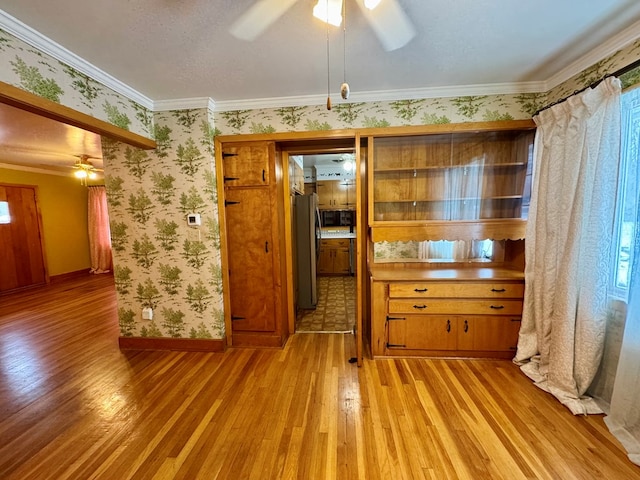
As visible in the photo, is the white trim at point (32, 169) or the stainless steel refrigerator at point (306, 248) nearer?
the stainless steel refrigerator at point (306, 248)

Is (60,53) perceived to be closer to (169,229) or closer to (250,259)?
(169,229)

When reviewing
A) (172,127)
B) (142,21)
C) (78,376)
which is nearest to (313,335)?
(78,376)

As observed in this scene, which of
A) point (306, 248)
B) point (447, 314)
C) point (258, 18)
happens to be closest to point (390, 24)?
point (258, 18)

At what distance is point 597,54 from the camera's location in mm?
1809

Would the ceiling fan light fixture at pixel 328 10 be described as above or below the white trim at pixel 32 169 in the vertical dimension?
below

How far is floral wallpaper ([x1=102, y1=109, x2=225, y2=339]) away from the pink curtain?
4.78 meters

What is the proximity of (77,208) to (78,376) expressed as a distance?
5.57 metres

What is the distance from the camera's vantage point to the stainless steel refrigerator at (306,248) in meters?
3.72

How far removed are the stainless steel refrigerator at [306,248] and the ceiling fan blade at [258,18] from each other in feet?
7.38

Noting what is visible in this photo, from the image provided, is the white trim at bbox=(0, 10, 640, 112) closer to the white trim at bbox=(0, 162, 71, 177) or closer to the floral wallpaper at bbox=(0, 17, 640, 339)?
the floral wallpaper at bbox=(0, 17, 640, 339)

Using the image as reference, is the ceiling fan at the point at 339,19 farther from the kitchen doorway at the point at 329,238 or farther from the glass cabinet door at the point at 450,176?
the kitchen doorway at the point at 329,238

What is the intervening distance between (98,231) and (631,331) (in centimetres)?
859

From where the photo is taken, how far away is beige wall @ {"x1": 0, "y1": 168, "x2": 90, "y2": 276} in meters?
5.38

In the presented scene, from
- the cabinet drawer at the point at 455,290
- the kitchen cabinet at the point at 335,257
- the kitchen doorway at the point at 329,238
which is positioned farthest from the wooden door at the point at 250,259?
the kitchen cabinet at the point at 335,257
